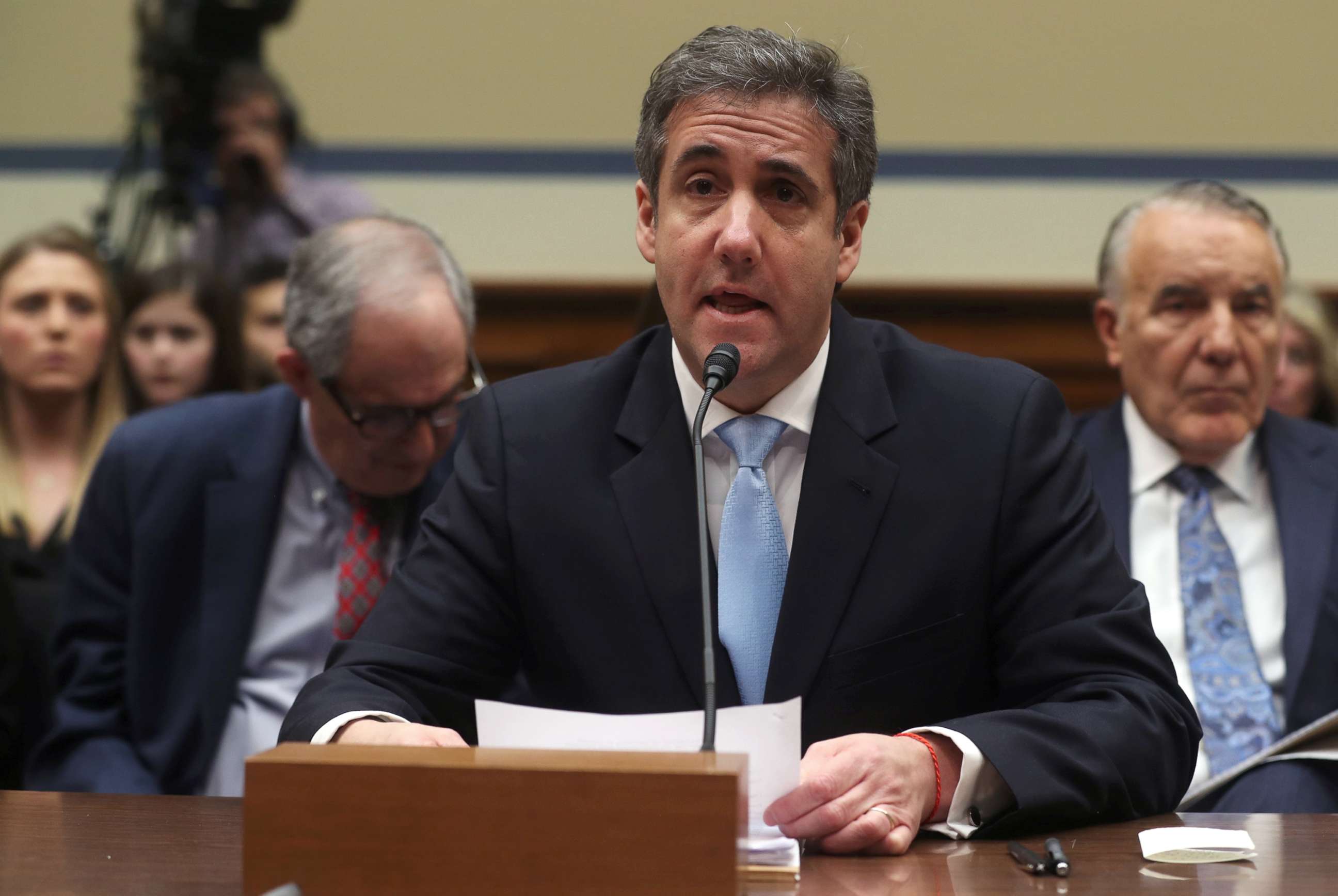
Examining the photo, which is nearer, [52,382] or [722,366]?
[722,366]

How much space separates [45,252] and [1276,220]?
327 centimetres

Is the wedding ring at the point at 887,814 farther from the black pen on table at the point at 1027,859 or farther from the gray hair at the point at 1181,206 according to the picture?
the gray hair at the point at 1181,206

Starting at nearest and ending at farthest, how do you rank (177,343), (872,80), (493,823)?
(493,823) < (177,343) < (872,80)

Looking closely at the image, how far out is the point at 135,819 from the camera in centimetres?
153

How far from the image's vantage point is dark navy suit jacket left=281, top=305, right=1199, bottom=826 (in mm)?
1682

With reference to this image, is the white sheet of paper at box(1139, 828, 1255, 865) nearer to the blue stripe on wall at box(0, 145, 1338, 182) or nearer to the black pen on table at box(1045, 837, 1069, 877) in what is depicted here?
the black pen on table at box(1045, 837, 1069, 877)

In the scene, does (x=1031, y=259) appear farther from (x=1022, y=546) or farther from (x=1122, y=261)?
(x=1022, y=546)

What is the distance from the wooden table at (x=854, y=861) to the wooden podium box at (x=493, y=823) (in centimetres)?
5

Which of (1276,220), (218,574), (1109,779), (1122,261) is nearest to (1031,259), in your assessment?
(1276,220)

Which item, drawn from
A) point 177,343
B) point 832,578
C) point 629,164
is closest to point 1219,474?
point 832,578

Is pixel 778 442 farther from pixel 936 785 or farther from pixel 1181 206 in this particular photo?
pixel 1181 206

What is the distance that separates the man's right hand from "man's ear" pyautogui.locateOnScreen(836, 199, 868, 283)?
0.75 metres

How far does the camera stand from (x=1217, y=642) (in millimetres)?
2574

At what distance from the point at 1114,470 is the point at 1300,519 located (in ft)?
1.06
